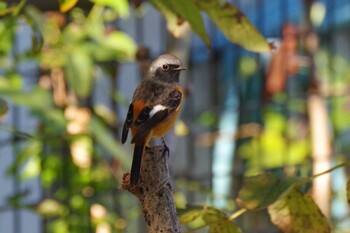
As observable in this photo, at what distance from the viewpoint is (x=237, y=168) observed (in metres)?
4.58

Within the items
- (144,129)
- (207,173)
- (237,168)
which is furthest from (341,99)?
(144,129)

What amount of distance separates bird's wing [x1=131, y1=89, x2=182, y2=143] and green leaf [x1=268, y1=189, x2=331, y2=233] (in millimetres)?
233

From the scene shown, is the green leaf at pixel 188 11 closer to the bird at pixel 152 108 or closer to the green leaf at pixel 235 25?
the green leaf at pixel 235 25

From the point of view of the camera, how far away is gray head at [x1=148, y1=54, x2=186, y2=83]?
1.40 m

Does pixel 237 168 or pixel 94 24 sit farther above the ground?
pixel 94 24

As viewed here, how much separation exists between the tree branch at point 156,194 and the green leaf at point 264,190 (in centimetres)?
12

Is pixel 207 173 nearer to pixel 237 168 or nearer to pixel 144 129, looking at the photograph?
pixel 237 168

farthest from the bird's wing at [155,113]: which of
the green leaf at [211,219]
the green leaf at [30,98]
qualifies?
the green leaf at [30,98]

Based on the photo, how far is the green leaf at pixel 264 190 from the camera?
3.43 feet

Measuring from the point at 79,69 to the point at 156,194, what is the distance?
198 cm

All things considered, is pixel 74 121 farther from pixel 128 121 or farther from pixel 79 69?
pixel 128 121

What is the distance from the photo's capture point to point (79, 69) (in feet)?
9.50

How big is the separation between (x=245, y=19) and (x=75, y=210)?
2.22 meters

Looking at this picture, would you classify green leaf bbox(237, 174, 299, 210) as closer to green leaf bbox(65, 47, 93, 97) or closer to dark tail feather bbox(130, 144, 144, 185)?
dark tail feather bbox(130, 144, 144, 185)
